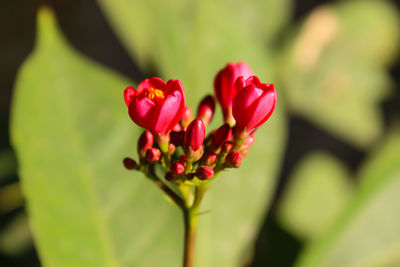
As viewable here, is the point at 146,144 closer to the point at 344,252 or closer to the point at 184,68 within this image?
the point at 184,68

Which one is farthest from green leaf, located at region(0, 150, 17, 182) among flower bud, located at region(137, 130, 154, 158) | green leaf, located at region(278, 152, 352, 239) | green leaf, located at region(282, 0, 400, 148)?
green leaf, located at region(282, 0, 400, 148)

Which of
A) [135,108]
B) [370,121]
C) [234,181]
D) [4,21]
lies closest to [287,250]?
[234,181]

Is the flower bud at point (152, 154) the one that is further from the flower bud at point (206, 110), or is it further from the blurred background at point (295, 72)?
the blurred background at point (295, 72)

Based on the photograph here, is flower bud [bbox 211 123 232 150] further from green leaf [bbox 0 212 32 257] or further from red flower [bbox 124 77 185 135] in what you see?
green leaf [bbox 0 212 32 257]

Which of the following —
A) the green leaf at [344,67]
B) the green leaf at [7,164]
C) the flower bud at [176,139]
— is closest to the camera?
the flower bud at [176,139]

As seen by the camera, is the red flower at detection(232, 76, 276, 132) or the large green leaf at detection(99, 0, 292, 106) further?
the large green leaf at detection(99, 0, 292, 106)

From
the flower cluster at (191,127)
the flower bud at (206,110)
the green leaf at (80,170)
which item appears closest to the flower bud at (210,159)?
the flower cluster at (191,127)
